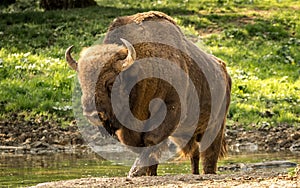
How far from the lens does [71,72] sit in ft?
63.7

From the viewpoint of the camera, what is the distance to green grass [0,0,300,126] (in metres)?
17.8

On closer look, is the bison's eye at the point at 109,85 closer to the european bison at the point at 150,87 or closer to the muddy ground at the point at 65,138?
the european bison at the point at 150,87

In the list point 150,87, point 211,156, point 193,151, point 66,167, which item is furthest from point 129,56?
point 66,167

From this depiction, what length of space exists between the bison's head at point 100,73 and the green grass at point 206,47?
24.9ft

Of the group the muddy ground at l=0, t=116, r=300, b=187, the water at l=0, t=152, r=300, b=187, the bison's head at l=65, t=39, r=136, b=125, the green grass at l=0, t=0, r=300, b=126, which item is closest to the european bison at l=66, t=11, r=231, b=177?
the bison's head at l=65, t=39, r=136, b=125

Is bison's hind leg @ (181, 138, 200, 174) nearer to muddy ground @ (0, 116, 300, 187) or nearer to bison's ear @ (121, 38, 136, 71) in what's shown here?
bison's ear @ (121, 38, 136, 71)

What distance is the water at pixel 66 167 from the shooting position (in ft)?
36.2

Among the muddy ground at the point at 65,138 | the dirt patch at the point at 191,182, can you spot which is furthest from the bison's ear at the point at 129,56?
the muddy ground at the point at 65,138

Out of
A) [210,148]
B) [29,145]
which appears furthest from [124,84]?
[29,145]

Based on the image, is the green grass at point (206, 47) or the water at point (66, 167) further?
the green grass at point (206, 47)

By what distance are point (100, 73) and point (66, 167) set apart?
11.7 ft

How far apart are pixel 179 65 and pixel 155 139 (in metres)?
1.02

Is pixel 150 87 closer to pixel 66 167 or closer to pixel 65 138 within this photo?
pixel 66 167

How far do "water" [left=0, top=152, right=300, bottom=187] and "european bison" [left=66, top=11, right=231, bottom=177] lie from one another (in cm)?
127
